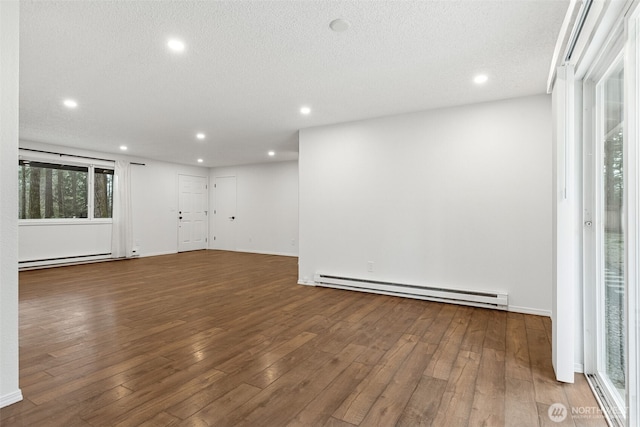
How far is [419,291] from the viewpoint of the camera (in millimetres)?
3980

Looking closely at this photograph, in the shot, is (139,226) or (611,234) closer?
(611,234)

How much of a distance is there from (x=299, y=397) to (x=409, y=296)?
8.28 ft

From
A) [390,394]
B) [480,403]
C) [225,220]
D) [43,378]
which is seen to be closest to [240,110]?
[43,378]

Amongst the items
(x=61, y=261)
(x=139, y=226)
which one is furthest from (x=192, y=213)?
(x=61, y=261)

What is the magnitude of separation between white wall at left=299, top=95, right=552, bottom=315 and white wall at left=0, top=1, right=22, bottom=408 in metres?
3.39

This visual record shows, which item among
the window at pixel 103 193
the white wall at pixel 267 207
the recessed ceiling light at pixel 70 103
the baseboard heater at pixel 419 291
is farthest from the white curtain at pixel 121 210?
the baseboard heater at pixel 419 291

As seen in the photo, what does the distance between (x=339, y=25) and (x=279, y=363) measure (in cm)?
244

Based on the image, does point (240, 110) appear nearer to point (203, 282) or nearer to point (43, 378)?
point (203, 282)

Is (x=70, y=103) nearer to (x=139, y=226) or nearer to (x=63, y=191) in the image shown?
(x=63, y=191)

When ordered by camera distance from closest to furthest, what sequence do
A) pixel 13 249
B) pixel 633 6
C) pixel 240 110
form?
pixel 633 6 → pixel 13 249 → pixel 240 110

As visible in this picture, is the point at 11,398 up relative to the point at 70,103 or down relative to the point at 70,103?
down

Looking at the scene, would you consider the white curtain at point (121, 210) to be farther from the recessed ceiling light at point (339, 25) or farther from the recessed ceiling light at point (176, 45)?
the recessed ceiling light at point (339, 25)

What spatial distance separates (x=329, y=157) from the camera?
183 inches

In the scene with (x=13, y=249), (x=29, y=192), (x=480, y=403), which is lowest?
(x=480, y=403)
